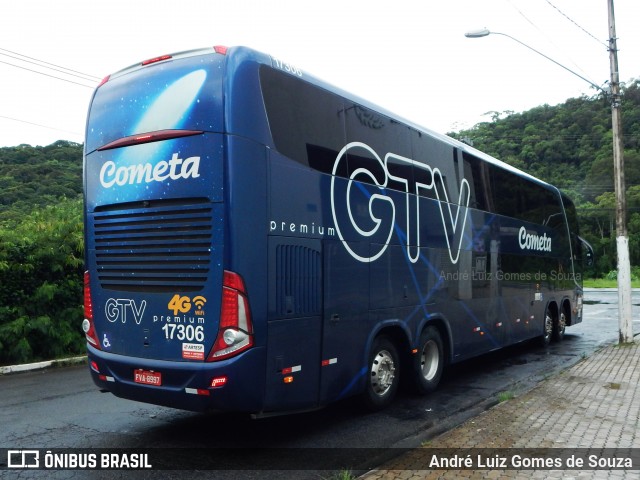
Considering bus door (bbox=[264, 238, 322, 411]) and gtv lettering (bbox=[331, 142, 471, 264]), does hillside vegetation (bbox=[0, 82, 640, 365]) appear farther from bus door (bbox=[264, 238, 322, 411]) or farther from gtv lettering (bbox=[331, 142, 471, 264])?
bus door (bbox=[264, 238, 322, 411])

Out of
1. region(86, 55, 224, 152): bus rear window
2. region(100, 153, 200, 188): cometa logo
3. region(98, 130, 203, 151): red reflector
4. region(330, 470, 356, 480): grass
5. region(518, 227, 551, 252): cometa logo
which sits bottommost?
region(330, 470, 356, 480): grass

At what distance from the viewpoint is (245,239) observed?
5301mm

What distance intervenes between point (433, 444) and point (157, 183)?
12.3ft

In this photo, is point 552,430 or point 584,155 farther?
point 584,155

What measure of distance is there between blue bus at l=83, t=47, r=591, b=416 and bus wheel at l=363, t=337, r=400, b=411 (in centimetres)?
3

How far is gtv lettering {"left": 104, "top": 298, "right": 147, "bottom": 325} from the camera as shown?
5.77m

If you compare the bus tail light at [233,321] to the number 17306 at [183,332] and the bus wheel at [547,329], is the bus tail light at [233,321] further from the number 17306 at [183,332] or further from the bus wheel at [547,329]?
the bus wheel at [547,329]

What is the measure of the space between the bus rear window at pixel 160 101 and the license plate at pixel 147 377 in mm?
2381

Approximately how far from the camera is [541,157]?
64.4m

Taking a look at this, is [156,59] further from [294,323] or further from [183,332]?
[294,323]

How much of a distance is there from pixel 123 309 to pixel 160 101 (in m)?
2.16

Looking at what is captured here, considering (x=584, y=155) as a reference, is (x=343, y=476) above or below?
below

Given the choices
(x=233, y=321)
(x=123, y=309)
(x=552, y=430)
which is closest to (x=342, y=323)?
(x=233, y=321)

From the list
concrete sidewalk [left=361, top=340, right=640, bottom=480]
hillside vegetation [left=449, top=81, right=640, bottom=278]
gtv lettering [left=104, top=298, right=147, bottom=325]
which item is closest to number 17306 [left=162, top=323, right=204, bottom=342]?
gtv lettering [left=104, top=298, right=147, bottom=325]
